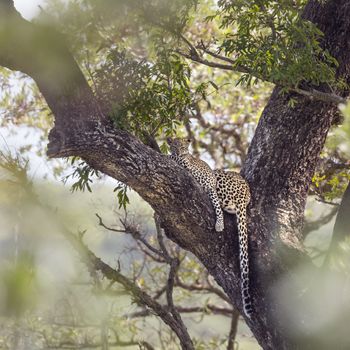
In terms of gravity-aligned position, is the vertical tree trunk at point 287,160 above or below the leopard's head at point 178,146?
below

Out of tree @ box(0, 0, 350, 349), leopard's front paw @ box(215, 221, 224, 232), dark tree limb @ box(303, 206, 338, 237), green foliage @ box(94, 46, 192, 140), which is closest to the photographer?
tree @ box(0, 0, 350, 349)

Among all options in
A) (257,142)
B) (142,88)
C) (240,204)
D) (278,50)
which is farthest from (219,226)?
(278,50)

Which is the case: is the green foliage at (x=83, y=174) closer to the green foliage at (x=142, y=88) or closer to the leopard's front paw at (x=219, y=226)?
the green foliage at (x=142, y=88)

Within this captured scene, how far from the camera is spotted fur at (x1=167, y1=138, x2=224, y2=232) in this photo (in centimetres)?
559

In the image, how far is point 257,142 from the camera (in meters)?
6.09

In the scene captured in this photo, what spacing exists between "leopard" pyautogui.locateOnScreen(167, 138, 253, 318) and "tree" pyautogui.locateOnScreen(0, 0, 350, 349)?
8cm

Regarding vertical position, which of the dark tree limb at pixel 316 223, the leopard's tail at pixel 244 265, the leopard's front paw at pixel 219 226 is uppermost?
the dark tree limb at pixel 316 223

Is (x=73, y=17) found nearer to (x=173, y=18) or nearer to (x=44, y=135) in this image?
(x=173, y=18)

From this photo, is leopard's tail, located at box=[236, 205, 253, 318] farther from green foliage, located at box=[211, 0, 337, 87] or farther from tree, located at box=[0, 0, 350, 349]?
green foliage, located at box=[211, 0, 337, 87]

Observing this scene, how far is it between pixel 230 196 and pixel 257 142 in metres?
0.63

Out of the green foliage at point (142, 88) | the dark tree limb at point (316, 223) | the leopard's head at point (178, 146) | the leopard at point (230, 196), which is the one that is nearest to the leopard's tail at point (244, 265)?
the leopard at point (230, 196)

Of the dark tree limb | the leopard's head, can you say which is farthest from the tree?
the dark tree limb

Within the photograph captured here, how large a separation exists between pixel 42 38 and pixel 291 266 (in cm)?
262

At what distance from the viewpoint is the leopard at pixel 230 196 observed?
539 centimetres
